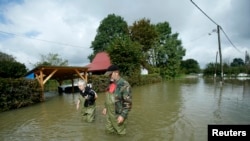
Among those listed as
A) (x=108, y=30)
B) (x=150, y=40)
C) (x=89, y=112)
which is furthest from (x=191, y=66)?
(x=89, y=112)

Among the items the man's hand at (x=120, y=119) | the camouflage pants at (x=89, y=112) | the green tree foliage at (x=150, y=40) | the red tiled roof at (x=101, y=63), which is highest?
the green tree foliage at (x=150, y=40)

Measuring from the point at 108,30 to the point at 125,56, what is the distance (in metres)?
28.7

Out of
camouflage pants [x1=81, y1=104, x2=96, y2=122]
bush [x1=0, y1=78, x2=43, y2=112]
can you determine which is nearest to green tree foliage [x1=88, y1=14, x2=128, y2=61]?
bush [x1=0, y1=78, x2=43, y2=112]

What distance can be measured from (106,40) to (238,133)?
52504 millimetres

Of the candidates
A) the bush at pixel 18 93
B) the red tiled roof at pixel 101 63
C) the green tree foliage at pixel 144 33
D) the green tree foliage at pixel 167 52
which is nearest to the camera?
the bush at pixel 18 93

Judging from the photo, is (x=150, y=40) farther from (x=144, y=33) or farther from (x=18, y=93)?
(x=18, y=93)

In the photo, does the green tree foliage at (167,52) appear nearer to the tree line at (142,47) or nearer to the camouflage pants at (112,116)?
the tree line at (142,47)

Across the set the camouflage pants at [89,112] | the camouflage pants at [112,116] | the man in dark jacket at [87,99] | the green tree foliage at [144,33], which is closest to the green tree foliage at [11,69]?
the camouflage pants at [89,112]

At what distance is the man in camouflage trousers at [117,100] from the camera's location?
238 inches

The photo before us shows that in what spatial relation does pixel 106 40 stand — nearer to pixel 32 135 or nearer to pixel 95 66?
pixel 95 66

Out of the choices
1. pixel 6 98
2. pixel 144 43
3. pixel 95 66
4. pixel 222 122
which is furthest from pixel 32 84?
pixel 144 43

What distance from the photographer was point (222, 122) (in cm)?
859

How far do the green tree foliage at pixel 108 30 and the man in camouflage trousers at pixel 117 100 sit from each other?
164 ft

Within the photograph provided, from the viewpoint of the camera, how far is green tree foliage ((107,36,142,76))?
2944cm
